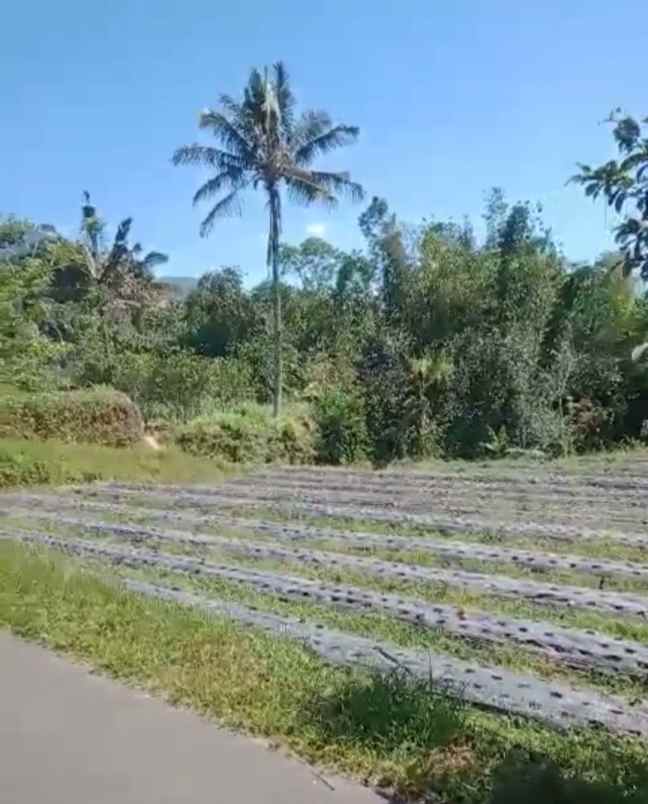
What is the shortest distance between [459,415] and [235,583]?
14705 mm

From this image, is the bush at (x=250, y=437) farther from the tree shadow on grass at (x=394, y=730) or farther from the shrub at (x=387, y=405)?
the tree shadow on grass at (x=394, y=730)

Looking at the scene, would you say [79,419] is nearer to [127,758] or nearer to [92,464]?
[92,464]

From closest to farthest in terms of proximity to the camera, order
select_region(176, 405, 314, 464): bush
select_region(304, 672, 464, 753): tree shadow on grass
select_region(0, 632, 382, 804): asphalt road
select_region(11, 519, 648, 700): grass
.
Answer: select_region(0, 632, 382, 804): asphalt road < select_region(304, 672, 464, 753): tree shadow on grass < select_region(11, 519, 648, 700): grass < select_region(176, 405, 314, 464): bush

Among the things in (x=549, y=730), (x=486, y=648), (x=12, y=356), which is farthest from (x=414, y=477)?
(x=549, y=730)

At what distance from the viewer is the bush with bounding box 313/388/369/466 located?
20719mm

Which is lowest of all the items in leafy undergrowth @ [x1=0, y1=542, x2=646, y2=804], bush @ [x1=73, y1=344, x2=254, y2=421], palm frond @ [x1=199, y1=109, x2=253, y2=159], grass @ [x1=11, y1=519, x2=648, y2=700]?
grass @ [x1=11, y1=519, x2=648, y2=700]

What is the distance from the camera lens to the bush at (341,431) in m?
20.7

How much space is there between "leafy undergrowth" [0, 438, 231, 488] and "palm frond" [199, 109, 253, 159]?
8258 mm

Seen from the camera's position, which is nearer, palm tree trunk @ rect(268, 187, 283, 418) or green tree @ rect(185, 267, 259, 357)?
palm tree trunk @ rect(268, 187, 283, 418)

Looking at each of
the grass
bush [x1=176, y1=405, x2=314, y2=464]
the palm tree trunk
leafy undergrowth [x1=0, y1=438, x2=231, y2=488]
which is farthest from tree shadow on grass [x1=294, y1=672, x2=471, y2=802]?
the palm tree trunk

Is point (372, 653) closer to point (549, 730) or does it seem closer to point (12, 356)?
point (549, 730)

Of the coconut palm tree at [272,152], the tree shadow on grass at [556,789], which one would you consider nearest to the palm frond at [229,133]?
the coconut palm tree at [272,152]

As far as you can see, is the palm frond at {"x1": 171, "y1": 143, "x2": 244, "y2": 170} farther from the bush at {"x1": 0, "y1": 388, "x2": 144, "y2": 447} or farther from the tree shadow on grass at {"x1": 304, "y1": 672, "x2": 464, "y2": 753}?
the tree shadow on grass at {"x1": 304, "y1": 672, "x2": 464, "y2": 753}

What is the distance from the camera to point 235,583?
22.9 feet
